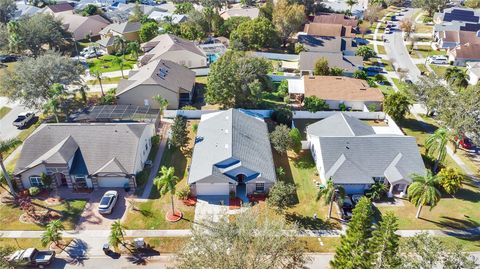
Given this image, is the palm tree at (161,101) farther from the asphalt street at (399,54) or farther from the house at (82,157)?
the asphalt street at (399,54)

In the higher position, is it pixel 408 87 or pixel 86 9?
pixel 86 9

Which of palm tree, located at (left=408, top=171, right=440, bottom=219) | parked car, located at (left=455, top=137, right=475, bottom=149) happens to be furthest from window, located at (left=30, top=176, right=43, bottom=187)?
parked car, located at (left=455, top=137, right=475, bottom=149)

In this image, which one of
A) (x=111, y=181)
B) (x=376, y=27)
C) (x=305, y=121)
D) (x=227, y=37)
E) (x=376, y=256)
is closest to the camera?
(x=376, y=256)

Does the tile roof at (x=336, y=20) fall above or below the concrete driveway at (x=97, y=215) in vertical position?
above

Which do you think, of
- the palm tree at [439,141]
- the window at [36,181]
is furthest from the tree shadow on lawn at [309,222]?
the window at [36,181]

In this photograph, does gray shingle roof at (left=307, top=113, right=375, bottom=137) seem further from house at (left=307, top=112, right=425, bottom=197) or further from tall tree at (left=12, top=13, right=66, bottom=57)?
tall tree at (left=12, top=13, right=66, bottom=57)

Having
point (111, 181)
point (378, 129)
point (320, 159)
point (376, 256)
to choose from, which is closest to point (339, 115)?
point (378, 129)

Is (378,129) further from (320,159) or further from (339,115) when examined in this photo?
(320,159)
